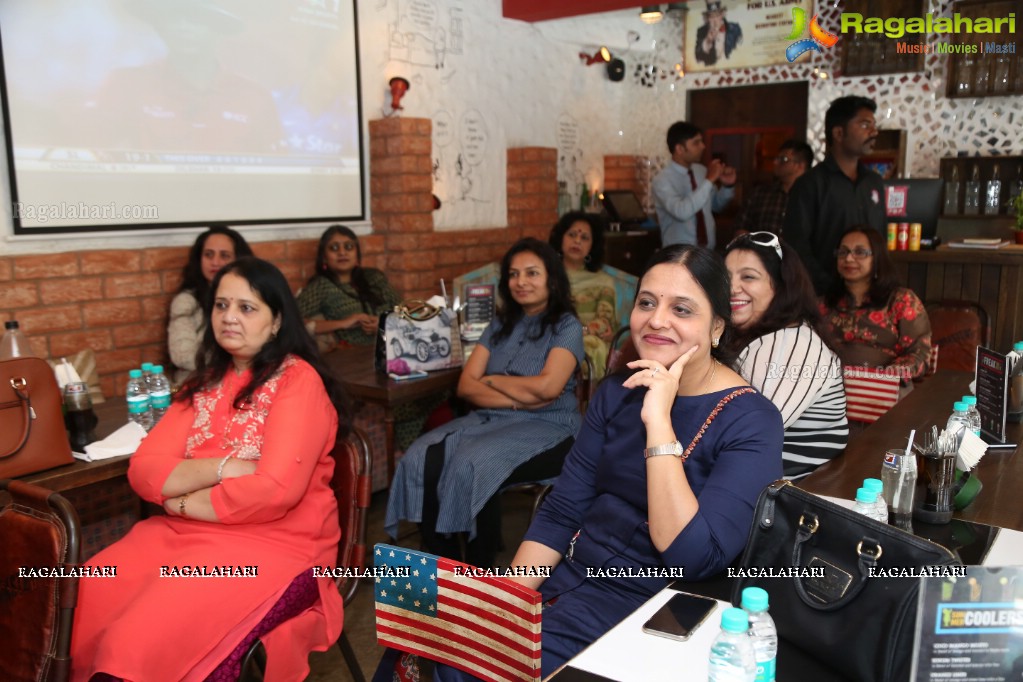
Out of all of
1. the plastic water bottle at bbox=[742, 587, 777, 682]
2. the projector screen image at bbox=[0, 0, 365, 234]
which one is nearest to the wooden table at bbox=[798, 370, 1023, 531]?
the plastic water bottle at bbox=[742, 587, 777, 682]

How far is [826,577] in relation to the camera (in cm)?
119

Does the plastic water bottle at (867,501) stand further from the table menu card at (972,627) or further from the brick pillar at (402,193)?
the brick pillar at (402,193)

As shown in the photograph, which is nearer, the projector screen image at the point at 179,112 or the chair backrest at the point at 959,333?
the projector screen image at the point at 179,112

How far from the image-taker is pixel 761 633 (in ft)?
3.52

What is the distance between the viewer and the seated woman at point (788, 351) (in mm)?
2236

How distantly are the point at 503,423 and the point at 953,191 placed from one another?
4715 millimetres

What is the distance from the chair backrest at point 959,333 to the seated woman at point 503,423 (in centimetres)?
191

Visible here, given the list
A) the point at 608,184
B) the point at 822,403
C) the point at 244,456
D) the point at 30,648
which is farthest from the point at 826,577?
the point at 608,184

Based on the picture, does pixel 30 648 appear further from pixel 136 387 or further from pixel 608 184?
pixel 608 184

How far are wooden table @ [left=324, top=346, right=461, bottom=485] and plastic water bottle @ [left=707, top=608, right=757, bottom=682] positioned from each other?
194 centimetres

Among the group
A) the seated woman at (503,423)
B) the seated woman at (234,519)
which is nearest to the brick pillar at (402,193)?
the seated woman at (503,423)

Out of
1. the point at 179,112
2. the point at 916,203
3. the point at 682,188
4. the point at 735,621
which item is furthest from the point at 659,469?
the point at 682,188

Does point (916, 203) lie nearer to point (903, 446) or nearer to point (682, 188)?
point (682, 188)

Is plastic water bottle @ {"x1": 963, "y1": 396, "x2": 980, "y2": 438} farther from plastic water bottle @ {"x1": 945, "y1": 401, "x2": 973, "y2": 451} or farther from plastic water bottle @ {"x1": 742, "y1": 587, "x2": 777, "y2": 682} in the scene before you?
plastic water bottle @ {"x1": 742, "y1": 587, "x2": 777, "y2": 682}
